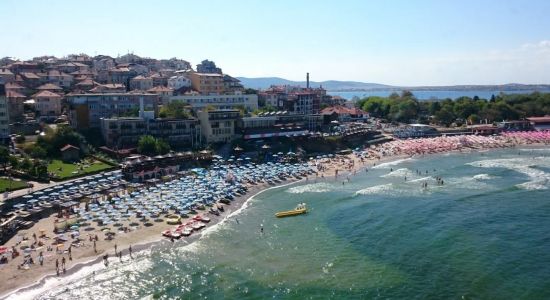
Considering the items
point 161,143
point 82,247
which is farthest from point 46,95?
point 82,247

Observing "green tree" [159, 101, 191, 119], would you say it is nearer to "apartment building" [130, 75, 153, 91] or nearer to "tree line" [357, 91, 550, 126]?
"apartment building" [130, 75, 153, 91]

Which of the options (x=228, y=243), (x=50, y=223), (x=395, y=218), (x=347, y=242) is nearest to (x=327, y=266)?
(x=347, y=242)

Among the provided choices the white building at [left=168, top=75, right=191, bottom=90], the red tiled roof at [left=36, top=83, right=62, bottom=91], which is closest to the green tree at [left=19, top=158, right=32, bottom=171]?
the red tiled roof at [left=36, top=83, right=62, bottom=91]

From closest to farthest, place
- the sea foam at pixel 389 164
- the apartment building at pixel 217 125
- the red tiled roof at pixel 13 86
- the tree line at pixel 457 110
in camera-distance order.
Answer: the sea foam at pixel 389 164 < the apartment building at pixel 217 125 < the red tiled roof at pixel 13 86 < the tree line at pixel 457 110

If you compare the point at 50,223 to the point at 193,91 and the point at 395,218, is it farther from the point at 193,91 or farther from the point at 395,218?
the point at 193,91

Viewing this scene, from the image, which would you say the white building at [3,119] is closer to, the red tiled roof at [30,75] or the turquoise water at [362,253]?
the red tiled roof at [30,75]

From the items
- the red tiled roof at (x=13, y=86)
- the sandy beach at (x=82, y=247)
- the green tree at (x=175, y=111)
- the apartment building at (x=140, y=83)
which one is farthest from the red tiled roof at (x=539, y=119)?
the red tiled roof at (x=13, y=86)
